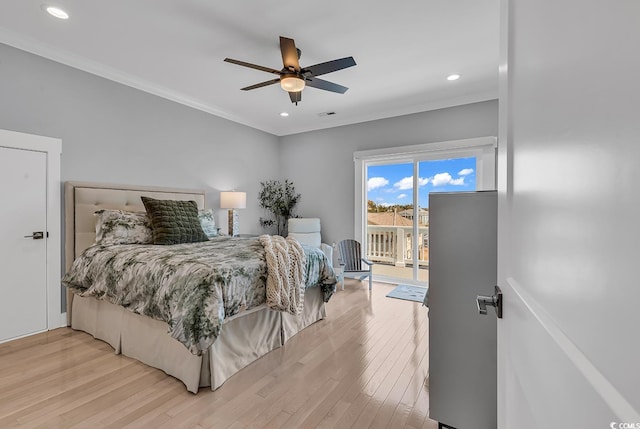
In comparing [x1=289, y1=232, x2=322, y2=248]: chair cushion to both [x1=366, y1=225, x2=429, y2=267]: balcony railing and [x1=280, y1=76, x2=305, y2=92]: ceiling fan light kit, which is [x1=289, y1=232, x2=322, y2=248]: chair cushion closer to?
[x1=366, y1=225, x2=429, y2=267]: balcony railing

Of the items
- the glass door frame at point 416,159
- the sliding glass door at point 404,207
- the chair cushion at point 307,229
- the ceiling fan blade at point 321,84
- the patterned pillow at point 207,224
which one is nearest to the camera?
the ceiling fan blade at point 321,84

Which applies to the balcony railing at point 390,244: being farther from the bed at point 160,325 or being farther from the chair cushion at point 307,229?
the bed at point 160,325

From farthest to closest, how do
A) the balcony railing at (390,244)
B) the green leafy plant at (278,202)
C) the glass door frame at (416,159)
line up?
the green leafy plant at (278,202)
the balcony railing at (390,244)
the glass door frame at (416,159)

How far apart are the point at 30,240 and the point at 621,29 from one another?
13.3 feet

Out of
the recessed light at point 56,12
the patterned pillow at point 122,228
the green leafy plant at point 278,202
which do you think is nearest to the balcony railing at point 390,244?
the green leafy plant at point 278,202

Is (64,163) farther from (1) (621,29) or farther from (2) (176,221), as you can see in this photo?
(1) (621,29)

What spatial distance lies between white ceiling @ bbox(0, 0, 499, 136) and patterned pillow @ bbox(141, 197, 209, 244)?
158cm

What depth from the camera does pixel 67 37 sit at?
270cm

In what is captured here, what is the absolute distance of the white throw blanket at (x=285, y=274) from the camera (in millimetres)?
2324

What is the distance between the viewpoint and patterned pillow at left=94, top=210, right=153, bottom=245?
2893 mm

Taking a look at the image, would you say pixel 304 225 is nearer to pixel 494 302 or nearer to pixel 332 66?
pixel 332 66

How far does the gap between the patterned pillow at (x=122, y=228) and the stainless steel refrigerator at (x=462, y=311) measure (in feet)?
9.60

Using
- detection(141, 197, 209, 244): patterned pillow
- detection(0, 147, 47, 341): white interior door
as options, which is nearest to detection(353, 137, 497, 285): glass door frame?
detection(141, 197, 209, 244): patterned pillow

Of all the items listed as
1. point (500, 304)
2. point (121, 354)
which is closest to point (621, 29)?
point (500, 304)
